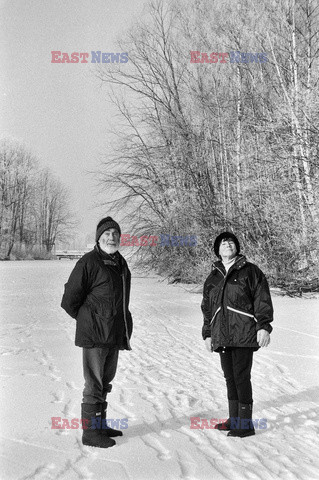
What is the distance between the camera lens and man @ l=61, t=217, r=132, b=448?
4.11 meters

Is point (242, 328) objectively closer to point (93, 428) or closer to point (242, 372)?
point (242, 372)

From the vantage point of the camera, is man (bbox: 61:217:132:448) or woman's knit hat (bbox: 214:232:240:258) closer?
man (bbox: 61:217:132:448)

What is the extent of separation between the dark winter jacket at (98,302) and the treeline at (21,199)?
55.5 metres

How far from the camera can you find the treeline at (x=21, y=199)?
5978 centimetres

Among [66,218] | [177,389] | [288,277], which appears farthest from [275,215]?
[66,218]

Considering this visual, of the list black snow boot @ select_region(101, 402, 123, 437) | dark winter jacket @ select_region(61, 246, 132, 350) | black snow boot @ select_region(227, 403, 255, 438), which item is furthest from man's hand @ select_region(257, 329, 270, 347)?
black snow boot @ select_region(101, 402, 123, 437)

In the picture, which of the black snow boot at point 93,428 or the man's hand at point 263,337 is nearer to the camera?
the black snow boot at point 93,428

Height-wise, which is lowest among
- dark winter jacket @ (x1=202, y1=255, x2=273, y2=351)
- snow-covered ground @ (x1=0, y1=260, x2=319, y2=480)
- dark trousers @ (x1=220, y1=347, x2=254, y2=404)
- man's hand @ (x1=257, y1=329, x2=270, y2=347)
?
snow-covered ground @ (x1=0, y1=260, x2=319, y2=480)

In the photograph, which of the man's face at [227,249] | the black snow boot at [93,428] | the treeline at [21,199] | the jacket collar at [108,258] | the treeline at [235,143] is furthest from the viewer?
the treeline at [21,199]

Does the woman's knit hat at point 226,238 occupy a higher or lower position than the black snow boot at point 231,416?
higher

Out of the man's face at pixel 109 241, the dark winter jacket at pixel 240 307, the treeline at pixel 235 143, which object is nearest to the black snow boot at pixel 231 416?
the dark winter jacket at pixel 240 307

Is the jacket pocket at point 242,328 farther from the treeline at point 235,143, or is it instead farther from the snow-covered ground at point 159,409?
the treeline at point 235,143

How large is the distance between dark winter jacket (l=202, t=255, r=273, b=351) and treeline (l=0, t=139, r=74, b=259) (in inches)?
2189

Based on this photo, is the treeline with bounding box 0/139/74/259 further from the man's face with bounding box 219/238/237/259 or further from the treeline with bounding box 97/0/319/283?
the man's face with bounding box 219/238/237/259
